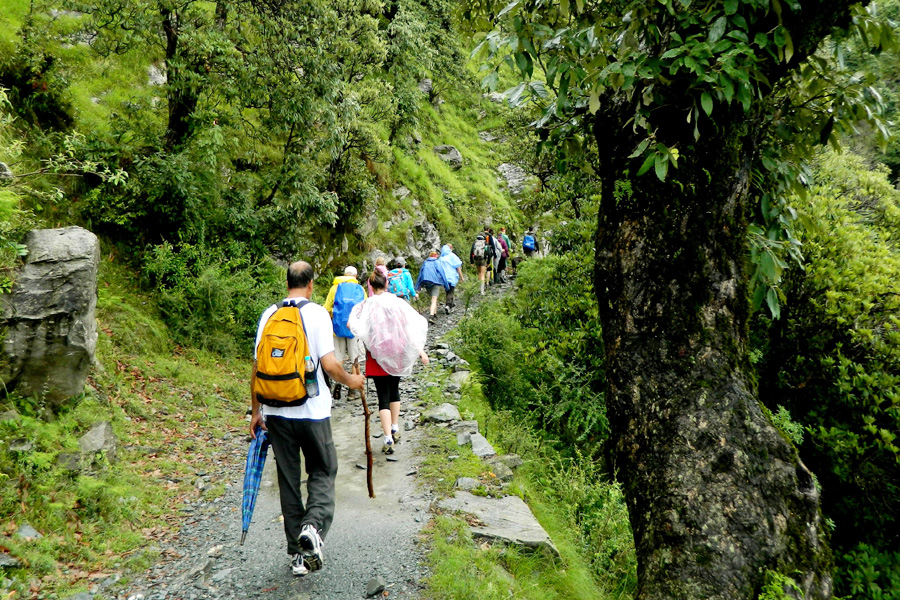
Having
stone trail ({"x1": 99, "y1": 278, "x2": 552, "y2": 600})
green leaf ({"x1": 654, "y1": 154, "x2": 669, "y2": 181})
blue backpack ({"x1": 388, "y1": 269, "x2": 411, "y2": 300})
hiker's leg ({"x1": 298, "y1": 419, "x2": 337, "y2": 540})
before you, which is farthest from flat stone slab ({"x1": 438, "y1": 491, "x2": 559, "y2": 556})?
blue backpack ({"x1": 388, "y1": 269, "x2": 411, "y2": 300})

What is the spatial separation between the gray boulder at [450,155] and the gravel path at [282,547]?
76.2ft

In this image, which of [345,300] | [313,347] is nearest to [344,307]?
[345,300]

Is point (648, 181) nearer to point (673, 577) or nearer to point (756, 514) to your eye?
point (756, 514)

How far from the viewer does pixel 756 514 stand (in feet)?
10.9

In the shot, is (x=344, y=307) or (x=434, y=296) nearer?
(x=344, y=307)

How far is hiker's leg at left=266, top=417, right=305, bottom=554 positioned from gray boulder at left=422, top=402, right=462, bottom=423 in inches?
158

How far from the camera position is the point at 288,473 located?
4.42 metres

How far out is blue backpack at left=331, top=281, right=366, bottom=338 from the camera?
875cm

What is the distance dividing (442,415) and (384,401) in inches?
60.7

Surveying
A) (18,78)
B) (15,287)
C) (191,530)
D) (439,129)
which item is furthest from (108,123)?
(439,129)

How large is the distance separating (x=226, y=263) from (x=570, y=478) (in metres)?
8.22

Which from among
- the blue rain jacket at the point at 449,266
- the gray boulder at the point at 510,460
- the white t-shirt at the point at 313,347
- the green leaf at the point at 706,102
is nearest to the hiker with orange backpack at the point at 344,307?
the gray boulder at the point at 510,460

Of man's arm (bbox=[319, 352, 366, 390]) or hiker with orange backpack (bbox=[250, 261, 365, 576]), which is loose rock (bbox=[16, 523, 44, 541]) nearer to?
hiker with orange backpack (bbox=[250, 261, 365, 576])

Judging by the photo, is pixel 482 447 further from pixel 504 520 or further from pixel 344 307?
pixel 344 307
